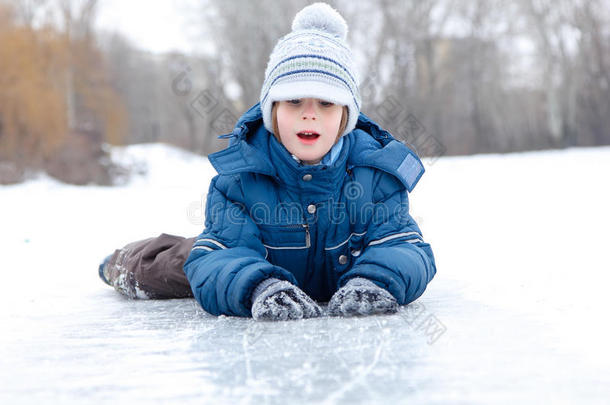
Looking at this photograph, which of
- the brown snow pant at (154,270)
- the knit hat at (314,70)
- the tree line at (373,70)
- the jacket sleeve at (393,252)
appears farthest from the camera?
the tree line at (373,70)

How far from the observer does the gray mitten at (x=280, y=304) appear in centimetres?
155

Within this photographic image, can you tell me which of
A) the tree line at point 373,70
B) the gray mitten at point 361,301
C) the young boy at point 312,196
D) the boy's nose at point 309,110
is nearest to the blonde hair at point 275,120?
the young boy at point 312,196

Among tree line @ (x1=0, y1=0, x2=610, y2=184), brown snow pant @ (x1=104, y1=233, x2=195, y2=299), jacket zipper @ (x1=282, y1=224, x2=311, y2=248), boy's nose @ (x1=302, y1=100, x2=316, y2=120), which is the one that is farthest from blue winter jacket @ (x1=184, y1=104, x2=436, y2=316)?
tree line @ (x1=0, y1=0, x2=610, y2=184)

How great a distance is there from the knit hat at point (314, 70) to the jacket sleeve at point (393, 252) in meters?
0.26

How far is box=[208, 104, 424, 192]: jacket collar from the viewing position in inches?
71.8

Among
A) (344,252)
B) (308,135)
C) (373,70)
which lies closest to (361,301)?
(344,252)

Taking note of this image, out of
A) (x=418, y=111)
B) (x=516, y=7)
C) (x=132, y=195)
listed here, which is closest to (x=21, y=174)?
(x=132, y=195)

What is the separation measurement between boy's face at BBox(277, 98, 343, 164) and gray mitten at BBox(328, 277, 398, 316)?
0.44 meters

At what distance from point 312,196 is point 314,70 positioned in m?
0.36

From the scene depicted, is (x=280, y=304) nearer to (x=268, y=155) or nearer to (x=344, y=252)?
(x=344, y=252)

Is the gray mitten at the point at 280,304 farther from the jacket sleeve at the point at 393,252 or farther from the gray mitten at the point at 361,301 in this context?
the jacket sleeve at the point at 393,252

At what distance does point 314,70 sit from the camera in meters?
1.81

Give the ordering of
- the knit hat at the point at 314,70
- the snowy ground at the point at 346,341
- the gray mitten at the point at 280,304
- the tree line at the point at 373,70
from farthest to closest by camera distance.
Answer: the tree line at the point at 373,70
the knit hat at the point at 314,70
the gray mitten at the point at 280,304
the snowy ground at the point at 346,341

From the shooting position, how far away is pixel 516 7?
700 inches
